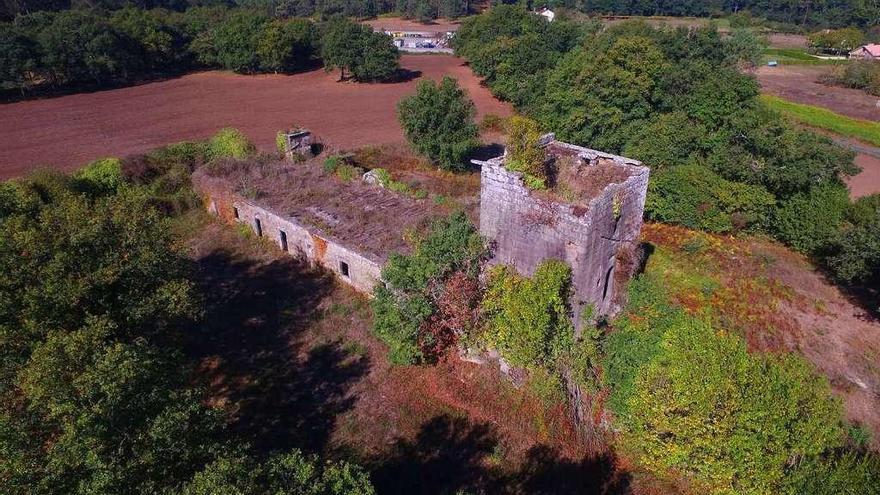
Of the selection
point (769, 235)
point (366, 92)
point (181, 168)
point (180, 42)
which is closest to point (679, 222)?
point (769, 235)

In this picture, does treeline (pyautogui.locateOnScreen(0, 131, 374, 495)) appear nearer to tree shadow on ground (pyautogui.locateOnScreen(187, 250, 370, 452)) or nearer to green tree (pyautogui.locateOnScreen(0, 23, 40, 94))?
tree shadow on ground (pyautogui.locateOnScreen(187, 250, 370, 452))

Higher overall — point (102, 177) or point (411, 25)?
point (411, 25)

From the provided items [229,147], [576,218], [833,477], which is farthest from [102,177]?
[833,477]

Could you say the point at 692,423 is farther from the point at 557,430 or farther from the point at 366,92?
the point at 366,92

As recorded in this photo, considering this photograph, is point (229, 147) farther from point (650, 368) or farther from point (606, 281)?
point (650, 368)

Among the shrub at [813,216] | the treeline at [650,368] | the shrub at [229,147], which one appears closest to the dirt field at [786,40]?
the shrub at [813,216]

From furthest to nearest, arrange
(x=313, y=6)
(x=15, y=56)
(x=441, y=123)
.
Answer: (x=313, y=6) → (x=15, y=56) → (x=441, y=123)

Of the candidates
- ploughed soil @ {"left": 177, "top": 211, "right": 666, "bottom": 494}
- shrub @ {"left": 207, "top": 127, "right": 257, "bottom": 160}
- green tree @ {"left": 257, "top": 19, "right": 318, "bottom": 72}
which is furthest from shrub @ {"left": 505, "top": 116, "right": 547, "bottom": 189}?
green tree @ {"left": 257, "top": 19, "right": 318, "bottom": 72}
